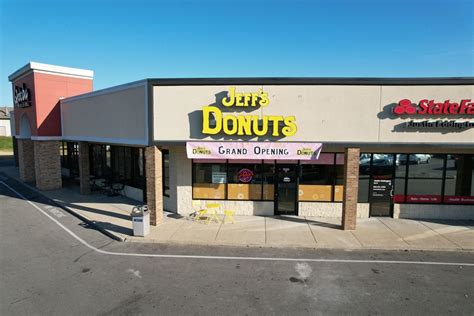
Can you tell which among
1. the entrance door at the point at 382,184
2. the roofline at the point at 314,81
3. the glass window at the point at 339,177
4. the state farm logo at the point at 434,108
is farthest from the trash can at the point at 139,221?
the state farm logo at the point at 434,108

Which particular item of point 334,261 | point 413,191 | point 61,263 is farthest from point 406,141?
point 61,263

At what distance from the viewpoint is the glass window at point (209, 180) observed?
514 inches

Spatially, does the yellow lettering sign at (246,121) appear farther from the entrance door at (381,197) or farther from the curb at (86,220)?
the curb at (86,220)

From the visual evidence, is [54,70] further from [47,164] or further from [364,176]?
[364,176]

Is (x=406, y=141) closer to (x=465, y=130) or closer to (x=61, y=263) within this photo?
(x=465, y=130)

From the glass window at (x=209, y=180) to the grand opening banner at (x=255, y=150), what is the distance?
1.79 metres

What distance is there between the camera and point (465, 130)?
10.5 metres

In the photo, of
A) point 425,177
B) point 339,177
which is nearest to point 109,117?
point 339,177

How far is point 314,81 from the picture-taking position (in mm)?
10734

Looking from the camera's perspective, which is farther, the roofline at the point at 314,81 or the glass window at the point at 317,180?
the glass window at the point at 317,180

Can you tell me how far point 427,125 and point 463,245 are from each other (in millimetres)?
4119

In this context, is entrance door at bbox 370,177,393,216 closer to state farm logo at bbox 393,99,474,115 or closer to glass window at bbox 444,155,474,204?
glass window at bbox 444,155,474,204

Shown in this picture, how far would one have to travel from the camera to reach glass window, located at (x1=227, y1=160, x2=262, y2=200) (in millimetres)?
12875

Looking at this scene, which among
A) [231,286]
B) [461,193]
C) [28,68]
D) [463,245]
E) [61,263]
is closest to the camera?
[231,286]
